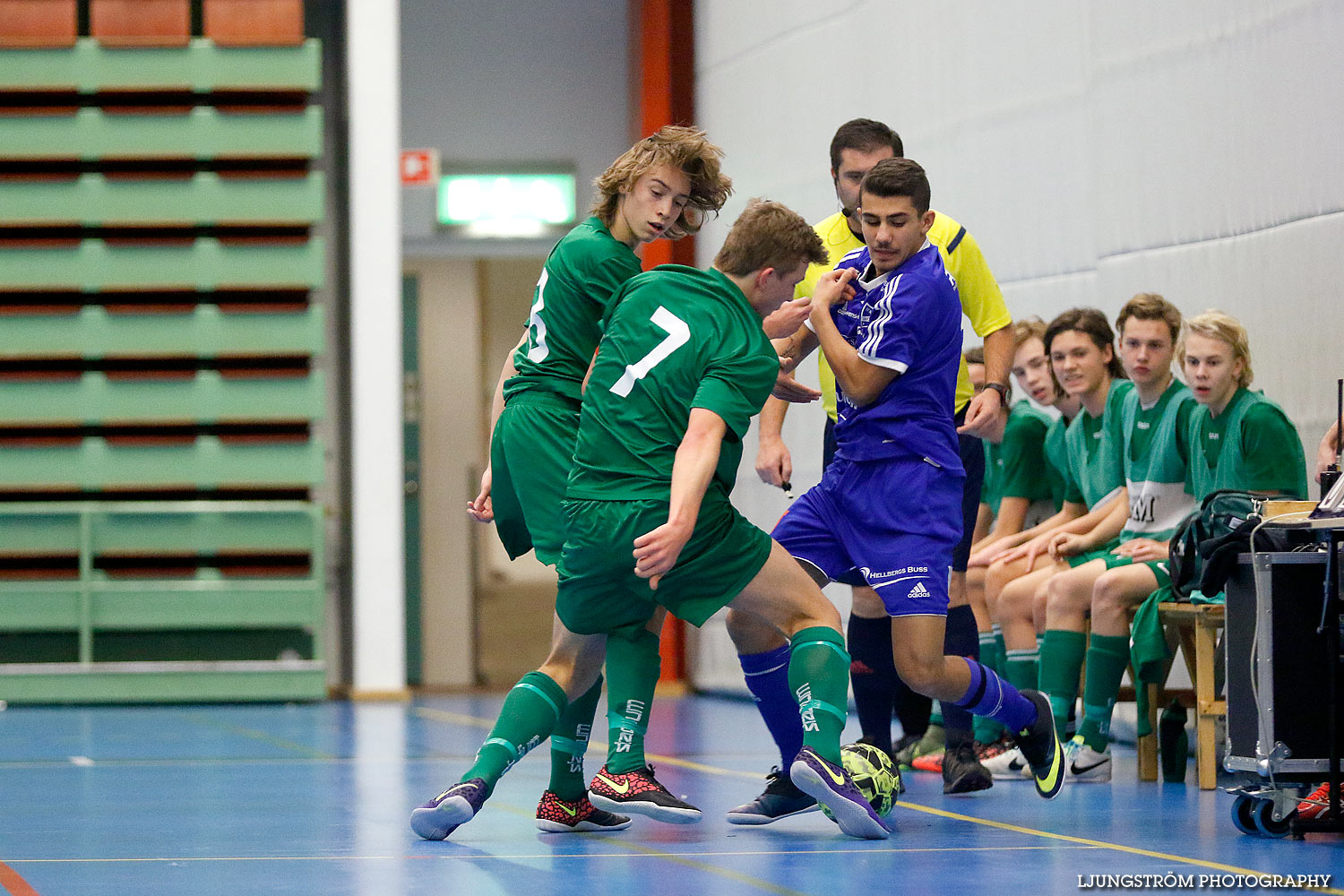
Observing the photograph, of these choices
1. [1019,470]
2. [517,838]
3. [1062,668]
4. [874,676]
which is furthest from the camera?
[1019,470]

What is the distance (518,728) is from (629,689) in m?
0.32

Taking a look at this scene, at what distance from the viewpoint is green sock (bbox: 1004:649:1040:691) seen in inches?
233

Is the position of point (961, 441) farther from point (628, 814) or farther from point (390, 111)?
point (390, 111)

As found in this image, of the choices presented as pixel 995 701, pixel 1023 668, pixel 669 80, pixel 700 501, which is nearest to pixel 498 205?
pixel 669 80

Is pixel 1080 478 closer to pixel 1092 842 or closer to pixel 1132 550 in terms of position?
pixel 1132 550

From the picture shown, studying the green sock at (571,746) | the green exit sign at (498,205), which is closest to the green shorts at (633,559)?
the green sock at (571,746)

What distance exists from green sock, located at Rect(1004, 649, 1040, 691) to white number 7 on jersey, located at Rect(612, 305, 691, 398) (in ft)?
8.54

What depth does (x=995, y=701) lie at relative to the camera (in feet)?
14.5

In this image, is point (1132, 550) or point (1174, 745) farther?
point (1132, 550)

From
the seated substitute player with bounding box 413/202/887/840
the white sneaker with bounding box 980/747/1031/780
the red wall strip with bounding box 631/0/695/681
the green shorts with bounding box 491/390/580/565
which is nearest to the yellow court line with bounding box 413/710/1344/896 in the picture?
the seated substitute player with bounding box 413/202/887/840

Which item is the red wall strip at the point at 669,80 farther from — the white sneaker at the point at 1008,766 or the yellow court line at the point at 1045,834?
the white sneaker at the point at 1008,766

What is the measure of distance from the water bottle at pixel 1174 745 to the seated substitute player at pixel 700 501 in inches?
71.4

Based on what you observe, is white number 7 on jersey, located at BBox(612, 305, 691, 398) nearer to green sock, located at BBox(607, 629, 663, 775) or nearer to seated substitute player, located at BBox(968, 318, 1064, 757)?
green sock, located at BBox(607, 629, 663, 775)

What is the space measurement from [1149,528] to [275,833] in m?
3.02
